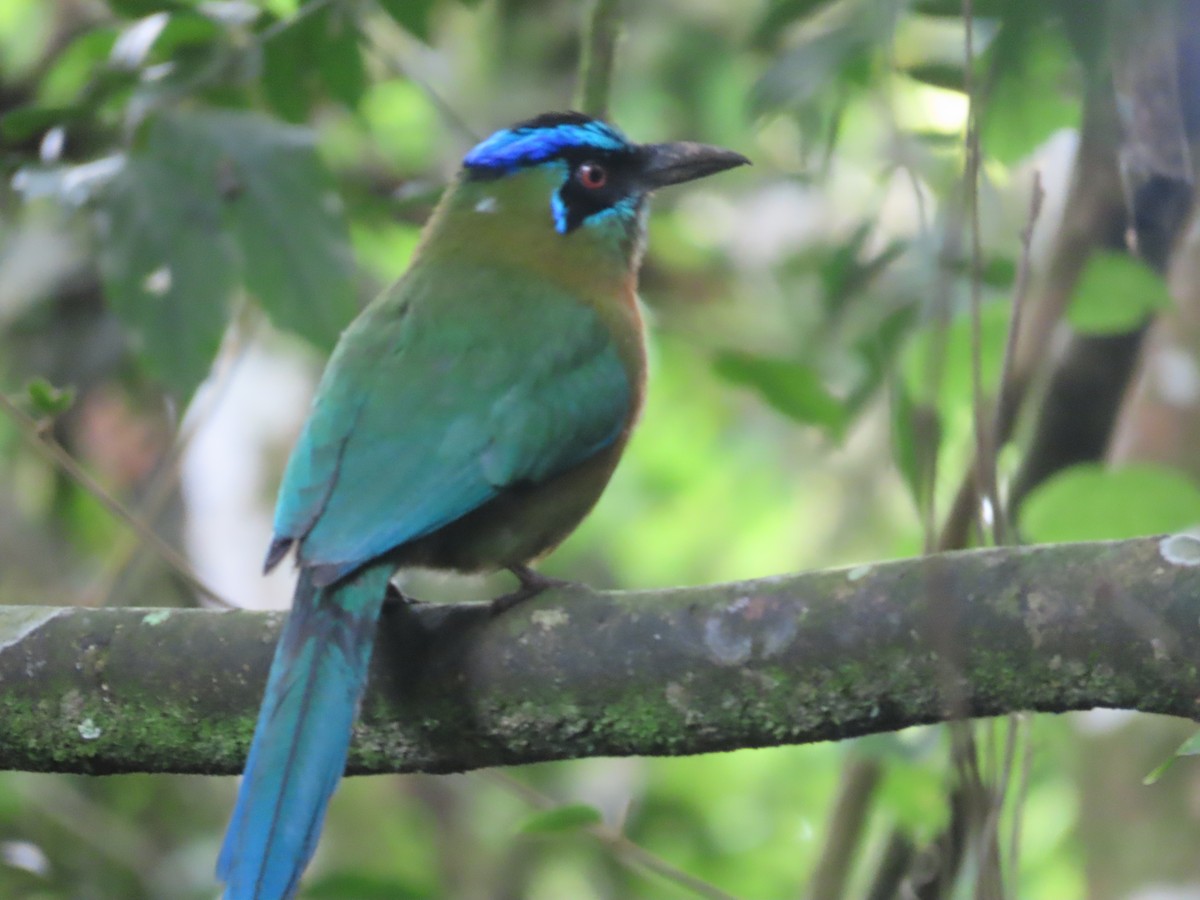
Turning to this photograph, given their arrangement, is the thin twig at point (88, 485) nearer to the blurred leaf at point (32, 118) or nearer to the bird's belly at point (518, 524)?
the bird's belly at point (518, 524)

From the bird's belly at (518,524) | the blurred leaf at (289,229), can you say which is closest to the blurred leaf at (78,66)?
the blurred leaf at (289,229)

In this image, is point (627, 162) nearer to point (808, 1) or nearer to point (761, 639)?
point (808, 1)

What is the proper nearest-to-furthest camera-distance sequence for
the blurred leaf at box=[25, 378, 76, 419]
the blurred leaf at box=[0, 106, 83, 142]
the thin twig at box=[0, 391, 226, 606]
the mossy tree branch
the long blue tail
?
the mossy tree branch → the long blue tail → the blurred leaf at box=[25, 378, 76, 419] → the thin twig at box=[0, 391, 226, 606] → the blurred leaf at box=[0, 106, 83, 142]

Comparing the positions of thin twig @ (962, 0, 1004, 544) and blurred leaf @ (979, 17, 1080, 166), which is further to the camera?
blurred leaf @ (979, 17, 1080, 166)

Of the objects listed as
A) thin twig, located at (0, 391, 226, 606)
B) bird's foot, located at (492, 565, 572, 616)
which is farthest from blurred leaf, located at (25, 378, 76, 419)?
bird's foot, located at (492, 565, 572, 616)

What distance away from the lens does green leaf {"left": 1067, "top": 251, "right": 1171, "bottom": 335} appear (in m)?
3.01

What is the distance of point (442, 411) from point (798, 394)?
0.93m

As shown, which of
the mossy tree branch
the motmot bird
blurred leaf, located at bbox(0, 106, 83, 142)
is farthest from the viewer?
blurred leaf, located at bbox(0, 106, 83, 142)

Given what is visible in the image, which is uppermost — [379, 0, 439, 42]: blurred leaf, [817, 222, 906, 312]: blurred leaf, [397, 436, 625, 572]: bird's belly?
[379, 0, 439, 42]: blurred leaf

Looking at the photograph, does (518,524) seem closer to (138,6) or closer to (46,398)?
(46,398)

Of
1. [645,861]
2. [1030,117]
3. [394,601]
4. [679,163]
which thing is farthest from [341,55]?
[645,861]

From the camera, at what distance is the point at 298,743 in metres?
2.22

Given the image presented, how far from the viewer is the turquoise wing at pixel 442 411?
2.60m

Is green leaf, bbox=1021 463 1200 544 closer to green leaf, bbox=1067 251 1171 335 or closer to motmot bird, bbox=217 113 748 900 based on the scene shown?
green leaf, bbox=1067 251 1171 335
